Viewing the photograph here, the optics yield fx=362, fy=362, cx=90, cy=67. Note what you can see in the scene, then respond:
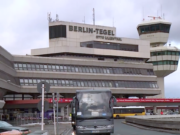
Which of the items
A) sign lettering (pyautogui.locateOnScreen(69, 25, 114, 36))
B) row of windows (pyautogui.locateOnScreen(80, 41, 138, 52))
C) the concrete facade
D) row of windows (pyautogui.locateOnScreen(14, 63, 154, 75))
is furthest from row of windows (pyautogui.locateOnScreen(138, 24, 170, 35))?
row of windows (pyautogui.locateOnScreen(14, 63, 154, 75))

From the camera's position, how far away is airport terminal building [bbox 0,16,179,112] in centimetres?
7419

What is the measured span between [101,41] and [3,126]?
63578mm

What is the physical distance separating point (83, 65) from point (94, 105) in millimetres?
57196

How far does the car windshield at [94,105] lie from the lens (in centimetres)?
2364

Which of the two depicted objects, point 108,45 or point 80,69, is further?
point 108,45

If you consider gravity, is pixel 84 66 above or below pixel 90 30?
below

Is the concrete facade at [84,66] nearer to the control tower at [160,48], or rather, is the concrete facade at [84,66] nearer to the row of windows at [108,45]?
the row of windows at [108,45]

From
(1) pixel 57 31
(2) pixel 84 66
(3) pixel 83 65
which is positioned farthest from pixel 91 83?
(1) pixel 57 31

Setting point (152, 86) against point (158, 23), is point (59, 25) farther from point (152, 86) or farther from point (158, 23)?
point (158, 23)

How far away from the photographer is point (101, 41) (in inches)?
3420

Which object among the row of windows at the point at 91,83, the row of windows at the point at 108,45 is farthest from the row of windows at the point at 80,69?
the row of windows at the point at 108,45

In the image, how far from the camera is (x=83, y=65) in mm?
80875

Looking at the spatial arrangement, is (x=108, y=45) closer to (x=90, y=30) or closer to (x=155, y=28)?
(x=90, y=30)

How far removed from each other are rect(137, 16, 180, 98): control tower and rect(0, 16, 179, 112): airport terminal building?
14.9m
